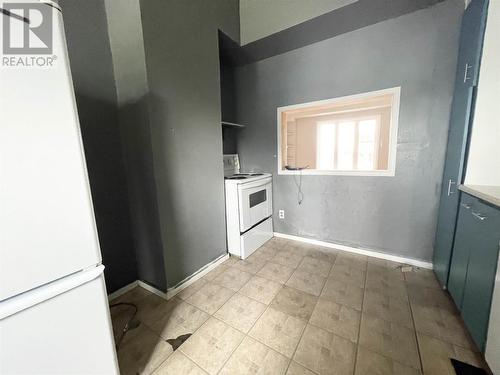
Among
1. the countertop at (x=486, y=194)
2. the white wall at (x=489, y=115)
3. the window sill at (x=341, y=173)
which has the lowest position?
the countertop at (x=486, y=194)

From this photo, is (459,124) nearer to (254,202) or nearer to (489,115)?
(489,115)

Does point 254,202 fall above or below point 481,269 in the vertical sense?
above

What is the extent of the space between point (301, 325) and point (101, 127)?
83.0 inches

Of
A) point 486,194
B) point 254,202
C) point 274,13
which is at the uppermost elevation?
point 274,13

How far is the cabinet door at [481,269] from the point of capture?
39.3 inches

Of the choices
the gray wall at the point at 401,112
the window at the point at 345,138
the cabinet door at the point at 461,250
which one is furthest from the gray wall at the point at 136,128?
the window at the point at 345,138

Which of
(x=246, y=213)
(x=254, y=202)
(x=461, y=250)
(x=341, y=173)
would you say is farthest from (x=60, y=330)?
(x=341, y=173)

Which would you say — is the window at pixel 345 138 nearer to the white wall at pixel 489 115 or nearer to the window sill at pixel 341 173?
the window sill at pixel 341 173

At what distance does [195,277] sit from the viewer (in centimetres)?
191

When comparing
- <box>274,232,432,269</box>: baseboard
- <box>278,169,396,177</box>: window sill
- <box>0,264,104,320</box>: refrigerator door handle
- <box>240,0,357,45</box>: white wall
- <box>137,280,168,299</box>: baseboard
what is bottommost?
<box>137,280,168,299</box>: baseboard

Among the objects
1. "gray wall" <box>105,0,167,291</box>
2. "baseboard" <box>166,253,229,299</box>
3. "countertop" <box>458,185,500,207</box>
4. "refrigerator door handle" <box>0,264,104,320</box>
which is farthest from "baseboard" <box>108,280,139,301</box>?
"countertop" <box>458,185,500,207</box>

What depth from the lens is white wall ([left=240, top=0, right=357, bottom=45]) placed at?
5.90ft

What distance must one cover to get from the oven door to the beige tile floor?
556mm

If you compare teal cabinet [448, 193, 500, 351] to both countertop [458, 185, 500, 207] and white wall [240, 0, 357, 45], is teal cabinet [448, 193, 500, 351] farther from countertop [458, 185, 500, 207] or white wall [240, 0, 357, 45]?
white wall [240, 0, 357, 45]
